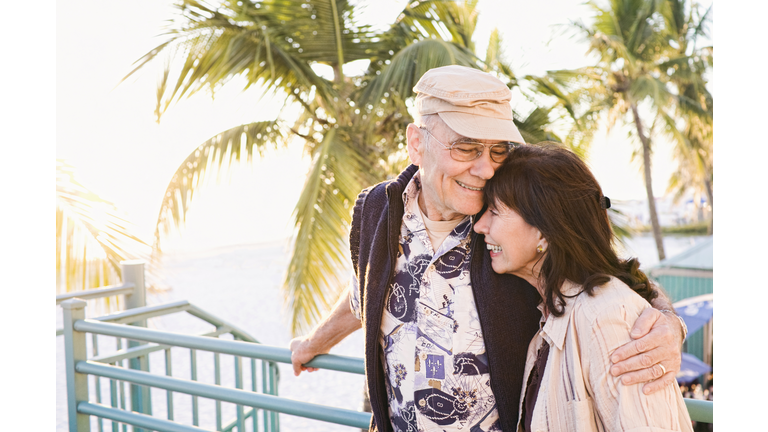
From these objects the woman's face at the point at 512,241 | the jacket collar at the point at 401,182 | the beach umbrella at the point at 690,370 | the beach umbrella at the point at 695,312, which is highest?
the jacket collar at the point at 401,182

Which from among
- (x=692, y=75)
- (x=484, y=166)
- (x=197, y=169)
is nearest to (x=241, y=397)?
(x=484, y=166)

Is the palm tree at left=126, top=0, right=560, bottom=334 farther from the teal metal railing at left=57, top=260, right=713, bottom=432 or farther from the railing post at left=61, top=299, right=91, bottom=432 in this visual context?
the railing post at left=61, top=299, right=91, bottom=432

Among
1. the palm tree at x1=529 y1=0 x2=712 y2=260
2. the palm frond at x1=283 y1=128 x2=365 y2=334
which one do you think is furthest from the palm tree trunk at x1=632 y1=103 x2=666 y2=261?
the palm frond at x1=283 y1=128 x2=365 y2=334

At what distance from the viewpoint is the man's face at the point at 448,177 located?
65.8 inches

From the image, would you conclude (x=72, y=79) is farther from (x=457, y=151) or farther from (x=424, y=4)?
(x=457, y=151)

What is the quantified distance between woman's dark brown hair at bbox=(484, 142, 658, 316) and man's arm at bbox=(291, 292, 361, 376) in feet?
2.45

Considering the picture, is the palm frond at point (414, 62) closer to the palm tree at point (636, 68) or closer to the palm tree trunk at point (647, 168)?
the palm tree at point (636, 68)

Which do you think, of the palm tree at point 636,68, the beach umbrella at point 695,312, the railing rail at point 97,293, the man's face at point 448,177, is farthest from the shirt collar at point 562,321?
the palm tree at point 636,68

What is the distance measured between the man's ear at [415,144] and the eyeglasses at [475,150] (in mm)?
161

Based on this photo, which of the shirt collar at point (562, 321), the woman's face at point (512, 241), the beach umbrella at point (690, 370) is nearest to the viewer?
the shirt collar at point (562, 321)

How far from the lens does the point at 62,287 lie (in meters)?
4.43

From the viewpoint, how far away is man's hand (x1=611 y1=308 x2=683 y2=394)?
121 cm

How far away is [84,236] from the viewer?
4.29 metres
